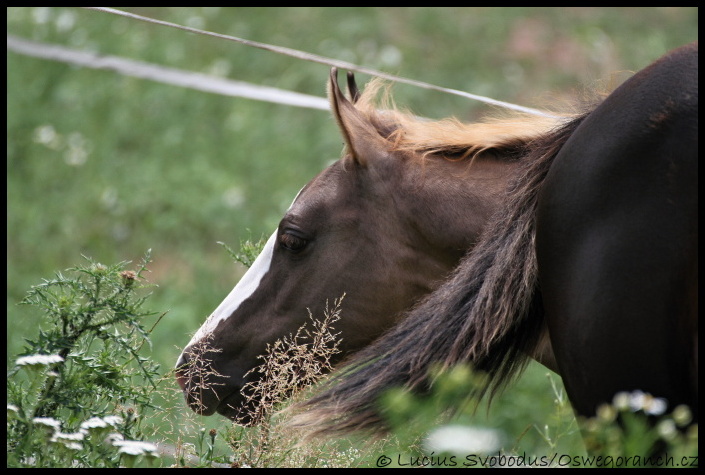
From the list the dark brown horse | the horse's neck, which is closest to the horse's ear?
the horse's neck

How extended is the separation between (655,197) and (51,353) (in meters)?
1.57

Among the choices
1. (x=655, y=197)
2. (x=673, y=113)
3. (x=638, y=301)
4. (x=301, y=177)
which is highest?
(x=673, y=113)

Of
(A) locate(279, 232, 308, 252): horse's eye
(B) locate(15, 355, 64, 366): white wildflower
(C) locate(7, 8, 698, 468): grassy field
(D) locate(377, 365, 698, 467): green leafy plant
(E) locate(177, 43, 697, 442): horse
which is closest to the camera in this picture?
(D) locate(377, 365, 698, 467): green leafy plant

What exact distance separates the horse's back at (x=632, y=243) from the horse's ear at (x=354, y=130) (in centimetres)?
95

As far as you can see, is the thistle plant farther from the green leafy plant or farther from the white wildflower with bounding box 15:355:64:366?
the green leafy plant

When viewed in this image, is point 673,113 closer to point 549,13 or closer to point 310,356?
point 310,356

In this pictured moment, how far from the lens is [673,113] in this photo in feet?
5.99

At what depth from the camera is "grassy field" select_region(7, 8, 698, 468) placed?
6367 mm

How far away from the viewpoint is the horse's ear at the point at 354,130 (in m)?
2.75

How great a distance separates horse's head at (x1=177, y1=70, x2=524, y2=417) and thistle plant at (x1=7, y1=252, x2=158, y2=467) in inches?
12.6

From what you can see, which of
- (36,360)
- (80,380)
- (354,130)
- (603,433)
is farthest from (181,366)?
(603,433)

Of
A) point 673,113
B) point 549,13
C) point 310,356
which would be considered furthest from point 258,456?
point 549,13

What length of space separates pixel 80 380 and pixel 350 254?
90 cm

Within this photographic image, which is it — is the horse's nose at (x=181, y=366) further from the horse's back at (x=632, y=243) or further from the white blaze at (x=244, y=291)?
the horse's back at (x=632, y=243)
